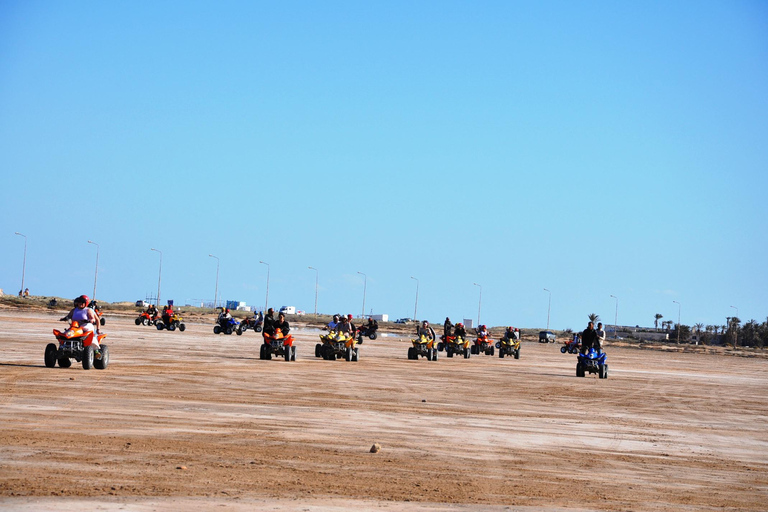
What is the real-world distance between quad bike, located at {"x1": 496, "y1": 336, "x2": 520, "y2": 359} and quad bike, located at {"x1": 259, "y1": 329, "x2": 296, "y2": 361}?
831 inches

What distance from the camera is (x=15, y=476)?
9000mm

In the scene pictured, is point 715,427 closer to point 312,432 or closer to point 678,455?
point 678,455

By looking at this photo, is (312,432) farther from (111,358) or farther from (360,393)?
(111,358)

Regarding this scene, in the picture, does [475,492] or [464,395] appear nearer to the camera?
[475,492]

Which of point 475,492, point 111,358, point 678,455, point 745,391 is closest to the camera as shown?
point 475,492

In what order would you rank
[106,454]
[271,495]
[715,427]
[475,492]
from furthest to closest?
[715,427] < [106,454] < [475,492] < [271,495]

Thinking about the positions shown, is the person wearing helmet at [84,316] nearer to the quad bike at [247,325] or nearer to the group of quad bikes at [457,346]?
the group of quad bikes at [457,346]

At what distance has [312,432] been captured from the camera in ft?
43.8

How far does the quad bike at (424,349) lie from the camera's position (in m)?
41.2

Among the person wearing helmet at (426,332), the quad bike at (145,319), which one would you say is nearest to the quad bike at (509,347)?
the person wearing helmet at (426,332)

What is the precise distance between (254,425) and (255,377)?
995 centimetres

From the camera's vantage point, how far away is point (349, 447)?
12.1 meters

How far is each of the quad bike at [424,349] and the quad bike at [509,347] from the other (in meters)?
10.8

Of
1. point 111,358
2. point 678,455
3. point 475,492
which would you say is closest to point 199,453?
point 475,492
